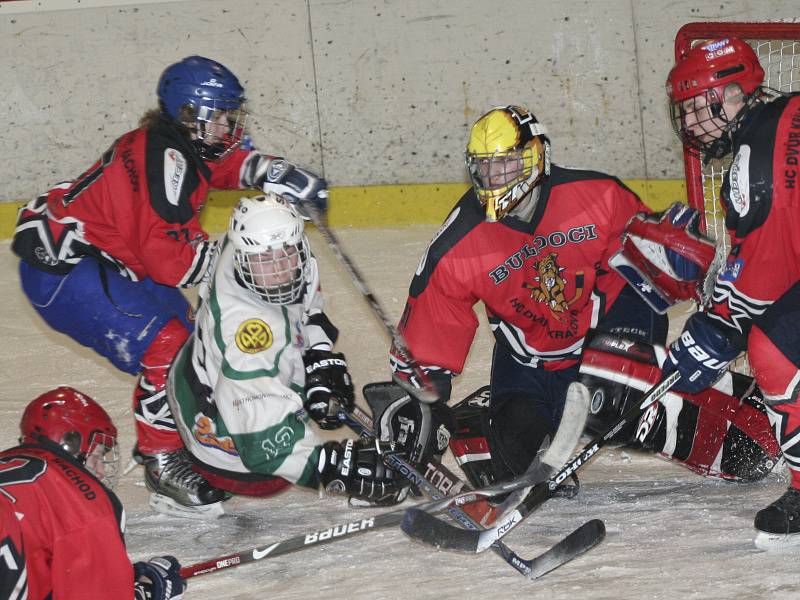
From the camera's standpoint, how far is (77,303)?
3570 millimetres

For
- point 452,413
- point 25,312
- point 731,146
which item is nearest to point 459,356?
point 452,413

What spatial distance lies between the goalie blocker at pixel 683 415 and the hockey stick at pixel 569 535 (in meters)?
0.22

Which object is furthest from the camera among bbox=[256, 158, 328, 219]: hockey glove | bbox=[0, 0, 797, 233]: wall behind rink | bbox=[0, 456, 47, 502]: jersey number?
bbox=[0, 0, 797, 233]: wall behind rink

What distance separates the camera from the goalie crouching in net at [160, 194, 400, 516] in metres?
2.80

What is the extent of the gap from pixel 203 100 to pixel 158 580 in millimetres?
1601

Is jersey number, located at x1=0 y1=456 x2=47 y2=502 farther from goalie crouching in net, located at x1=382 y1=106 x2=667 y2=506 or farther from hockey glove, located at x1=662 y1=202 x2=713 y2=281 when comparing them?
hockey glove, located at x1=662 y1=202 x2=713 y2=281

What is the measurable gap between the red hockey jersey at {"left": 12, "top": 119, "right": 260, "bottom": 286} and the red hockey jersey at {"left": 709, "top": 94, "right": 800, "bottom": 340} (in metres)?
1.52

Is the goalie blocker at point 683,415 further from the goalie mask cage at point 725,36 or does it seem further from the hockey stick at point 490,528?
the goalie mask cage at point 725,36

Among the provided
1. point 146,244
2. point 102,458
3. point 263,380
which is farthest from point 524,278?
point 102,458

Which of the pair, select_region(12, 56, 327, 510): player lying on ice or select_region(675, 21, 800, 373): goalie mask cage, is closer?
select_region(12, 56, 327, 510): player lying on ice

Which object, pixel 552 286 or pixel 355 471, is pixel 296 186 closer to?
pixel 552 286

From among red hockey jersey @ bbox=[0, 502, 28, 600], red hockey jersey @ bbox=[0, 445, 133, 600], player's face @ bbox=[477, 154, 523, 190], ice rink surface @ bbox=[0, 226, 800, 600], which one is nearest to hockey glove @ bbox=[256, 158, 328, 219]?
ice rink surface @ bbox=[0, 226, 800, 600]

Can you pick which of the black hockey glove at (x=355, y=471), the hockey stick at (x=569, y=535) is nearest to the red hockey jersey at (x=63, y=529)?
the black hockey glove at (x=355, y=471)

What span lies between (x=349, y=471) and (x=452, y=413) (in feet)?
2.17
